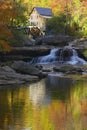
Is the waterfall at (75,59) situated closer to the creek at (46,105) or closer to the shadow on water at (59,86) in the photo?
the shadow on water at (59,86)

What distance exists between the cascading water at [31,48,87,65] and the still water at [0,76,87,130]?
19623 mm

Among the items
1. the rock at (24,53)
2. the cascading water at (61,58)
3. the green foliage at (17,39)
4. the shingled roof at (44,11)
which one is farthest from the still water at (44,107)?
the shingled roof at (44,11)

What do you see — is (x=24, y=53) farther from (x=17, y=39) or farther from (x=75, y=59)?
(x=75, y=59)

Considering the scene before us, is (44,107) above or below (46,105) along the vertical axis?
above

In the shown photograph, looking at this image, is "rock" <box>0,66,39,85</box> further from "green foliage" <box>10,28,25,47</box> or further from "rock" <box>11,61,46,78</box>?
"green foliage" <box>10,28,25,47</box>

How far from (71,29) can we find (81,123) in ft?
179

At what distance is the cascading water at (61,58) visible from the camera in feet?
167

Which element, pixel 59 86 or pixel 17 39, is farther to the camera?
pixel 17 39

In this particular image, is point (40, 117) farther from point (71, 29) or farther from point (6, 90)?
point (71, 29)

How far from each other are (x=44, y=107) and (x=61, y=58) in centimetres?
3159

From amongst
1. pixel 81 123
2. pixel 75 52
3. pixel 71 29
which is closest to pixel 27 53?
pixel 75 52

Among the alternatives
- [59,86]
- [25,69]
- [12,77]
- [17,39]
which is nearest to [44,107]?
[59,86]

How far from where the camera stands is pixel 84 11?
69875mm

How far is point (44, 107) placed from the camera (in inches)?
798
